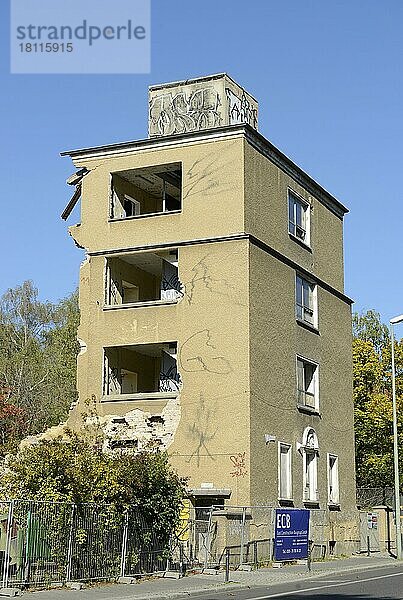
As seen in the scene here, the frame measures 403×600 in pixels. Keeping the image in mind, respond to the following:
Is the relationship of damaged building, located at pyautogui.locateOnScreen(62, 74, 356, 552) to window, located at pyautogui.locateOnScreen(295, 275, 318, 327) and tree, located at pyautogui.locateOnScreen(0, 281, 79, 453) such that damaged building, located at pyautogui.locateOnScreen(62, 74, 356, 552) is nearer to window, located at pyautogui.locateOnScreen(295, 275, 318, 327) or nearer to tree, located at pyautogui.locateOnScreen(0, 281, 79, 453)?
window, located at pyautogui.locateOnScreen(295, 275, 318, 327)

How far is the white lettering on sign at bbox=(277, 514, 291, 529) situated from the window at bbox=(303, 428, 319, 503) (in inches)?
192

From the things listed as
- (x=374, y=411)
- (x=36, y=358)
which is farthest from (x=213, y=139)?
(x=36, y=358)

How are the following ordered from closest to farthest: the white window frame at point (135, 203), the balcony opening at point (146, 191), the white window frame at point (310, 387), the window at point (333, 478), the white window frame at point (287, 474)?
the white window frame at point (287, 474), the balcony opening at point (146, 191), the white window frame at point (310, 387), the white window frame at point (135, 203), the window at point (333, 478)

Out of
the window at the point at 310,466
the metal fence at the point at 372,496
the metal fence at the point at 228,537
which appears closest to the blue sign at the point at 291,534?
the metal fence at the point at 228,537

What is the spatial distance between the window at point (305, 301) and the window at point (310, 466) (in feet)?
14.7

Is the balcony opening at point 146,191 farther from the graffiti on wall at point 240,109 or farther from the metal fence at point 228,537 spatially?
the metal fence at point 228,537

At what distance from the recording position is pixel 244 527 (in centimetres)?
3003

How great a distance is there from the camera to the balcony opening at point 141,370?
34.7 meters

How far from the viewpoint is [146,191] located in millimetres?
38531

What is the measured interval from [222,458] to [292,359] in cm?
584

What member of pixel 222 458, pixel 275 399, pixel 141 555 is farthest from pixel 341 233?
pixel 141 555

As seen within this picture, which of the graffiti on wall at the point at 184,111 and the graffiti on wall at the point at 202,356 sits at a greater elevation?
the graffiti on wall at the point at 184,111

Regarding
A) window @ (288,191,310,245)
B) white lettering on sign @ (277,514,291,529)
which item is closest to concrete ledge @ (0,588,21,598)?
white lettering on sign @ (277,514,291,529)

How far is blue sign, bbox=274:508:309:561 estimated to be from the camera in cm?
3052
